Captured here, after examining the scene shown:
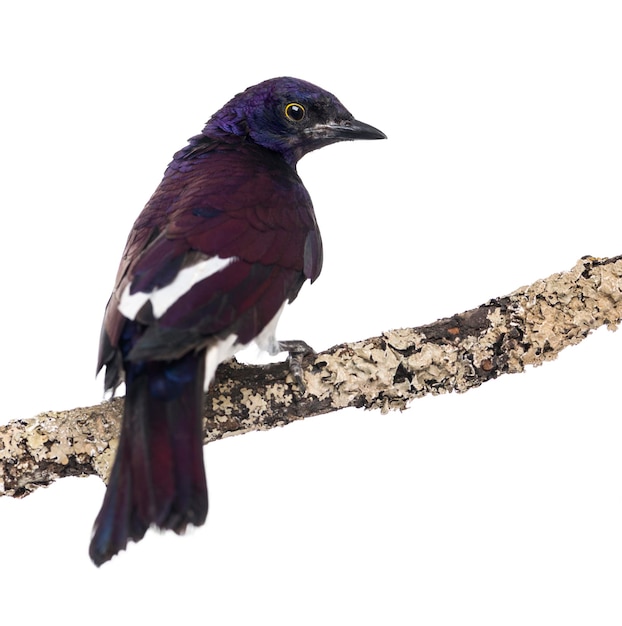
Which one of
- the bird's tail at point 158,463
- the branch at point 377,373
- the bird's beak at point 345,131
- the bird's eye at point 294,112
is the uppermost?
the bird's eye at point 294,112

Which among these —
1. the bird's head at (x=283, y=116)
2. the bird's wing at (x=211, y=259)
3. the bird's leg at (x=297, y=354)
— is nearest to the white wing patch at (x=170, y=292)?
the bird's wing at (x=211, y=259)

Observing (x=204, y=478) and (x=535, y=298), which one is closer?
(x=204, y=478)

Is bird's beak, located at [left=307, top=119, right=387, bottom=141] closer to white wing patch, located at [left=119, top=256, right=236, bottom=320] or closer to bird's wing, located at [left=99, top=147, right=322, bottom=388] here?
bird's wing, located at [left=99, top=147, right=322, bottom=388]

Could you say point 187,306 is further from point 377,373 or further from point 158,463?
point 377,373

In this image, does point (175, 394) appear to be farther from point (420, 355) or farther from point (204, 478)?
point (420, 355)

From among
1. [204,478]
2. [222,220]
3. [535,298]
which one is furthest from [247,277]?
[535,298]

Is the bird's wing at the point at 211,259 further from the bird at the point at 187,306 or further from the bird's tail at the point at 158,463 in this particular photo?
the bird's tail at the point at 158,463

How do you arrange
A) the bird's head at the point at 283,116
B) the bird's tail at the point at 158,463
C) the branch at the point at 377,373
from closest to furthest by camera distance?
the bird's tail at the point at 158,463
the branch at the point at 377,373
the bird's head at the point at 283,116
